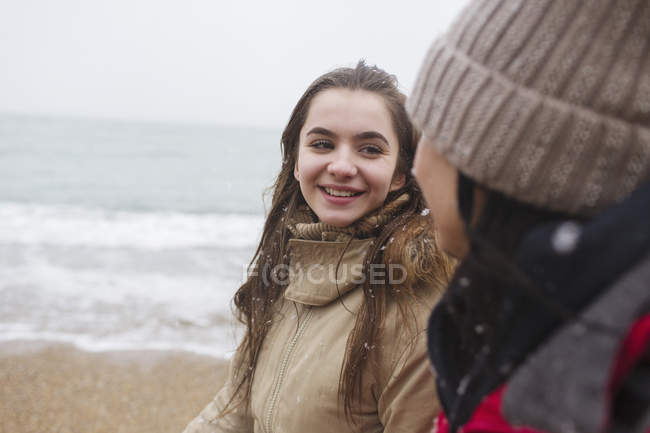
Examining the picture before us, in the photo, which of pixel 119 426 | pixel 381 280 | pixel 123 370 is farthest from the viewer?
pixel 123 370

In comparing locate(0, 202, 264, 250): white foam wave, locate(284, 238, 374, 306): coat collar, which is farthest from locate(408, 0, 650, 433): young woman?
locate(0, 202, 264, 250): white foam wave

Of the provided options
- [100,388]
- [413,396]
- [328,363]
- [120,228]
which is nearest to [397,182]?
[328,363]

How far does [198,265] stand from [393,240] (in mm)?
9292

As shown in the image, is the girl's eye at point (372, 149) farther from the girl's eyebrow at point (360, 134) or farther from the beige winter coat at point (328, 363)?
the beige winter coat at point (328, 363)

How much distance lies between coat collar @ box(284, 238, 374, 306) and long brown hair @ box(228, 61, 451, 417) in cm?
6

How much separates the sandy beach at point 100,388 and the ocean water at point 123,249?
0.38 meters

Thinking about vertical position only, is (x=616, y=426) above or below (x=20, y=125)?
above

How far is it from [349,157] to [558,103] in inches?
51.1

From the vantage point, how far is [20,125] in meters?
48.2

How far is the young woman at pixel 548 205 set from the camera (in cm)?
74

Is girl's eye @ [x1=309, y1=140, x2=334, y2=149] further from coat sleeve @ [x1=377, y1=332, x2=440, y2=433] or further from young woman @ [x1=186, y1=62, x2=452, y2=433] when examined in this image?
coat sleeve @ [x1=377, y1=332, x2=440, y2=433]

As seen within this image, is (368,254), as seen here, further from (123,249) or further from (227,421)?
(123,249)

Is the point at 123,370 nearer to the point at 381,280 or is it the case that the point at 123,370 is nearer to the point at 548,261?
the point at 381,280

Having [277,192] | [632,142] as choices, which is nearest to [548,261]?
[632,142]
